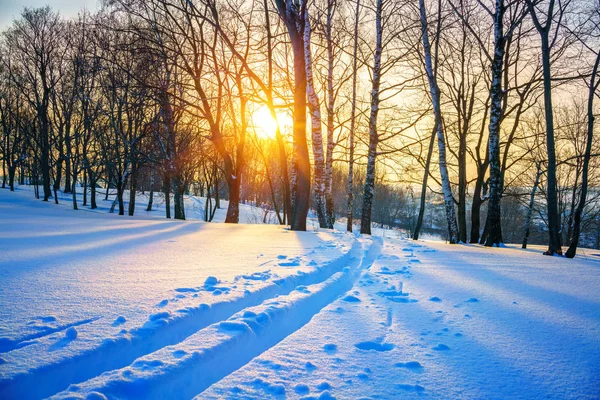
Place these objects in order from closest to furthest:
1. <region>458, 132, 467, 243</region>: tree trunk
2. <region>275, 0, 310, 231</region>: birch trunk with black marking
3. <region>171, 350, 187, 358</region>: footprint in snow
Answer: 1. <region>171, 350, 187, 358</region>: footprint in snow
2. <region>275, 0, 310, 231</region>: birch trunk with black marking
3. <region>458, 132, 467, 243</region>: tree trunk

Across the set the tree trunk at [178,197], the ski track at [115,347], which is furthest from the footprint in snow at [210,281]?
the tree trunk at [178,197]

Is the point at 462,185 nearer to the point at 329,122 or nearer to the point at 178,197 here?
the point at 329,122

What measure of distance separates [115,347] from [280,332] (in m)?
0.86

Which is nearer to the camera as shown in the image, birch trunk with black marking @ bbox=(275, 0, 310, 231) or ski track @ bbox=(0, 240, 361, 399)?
ski track @ bbox=(0, 240, 361, 399)

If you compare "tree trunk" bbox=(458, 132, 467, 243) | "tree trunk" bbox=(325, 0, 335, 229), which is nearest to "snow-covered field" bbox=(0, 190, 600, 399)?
"tree trunk" bbox=(325, 0, 335, 229)

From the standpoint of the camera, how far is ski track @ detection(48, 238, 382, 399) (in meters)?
1.16

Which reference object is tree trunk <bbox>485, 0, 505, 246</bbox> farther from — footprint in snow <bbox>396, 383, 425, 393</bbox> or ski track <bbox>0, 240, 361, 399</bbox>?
footprint in snow <bbox>396, 383, 425, 393</bbox>

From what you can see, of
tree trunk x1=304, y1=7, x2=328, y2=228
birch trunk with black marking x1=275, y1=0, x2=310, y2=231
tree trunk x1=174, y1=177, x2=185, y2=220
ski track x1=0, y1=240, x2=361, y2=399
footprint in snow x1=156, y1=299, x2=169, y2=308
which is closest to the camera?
ski track x1=0, y1=240, x2=361, y2=399

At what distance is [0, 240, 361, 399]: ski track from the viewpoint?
1146mm

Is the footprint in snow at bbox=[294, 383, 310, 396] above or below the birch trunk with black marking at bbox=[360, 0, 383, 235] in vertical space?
below

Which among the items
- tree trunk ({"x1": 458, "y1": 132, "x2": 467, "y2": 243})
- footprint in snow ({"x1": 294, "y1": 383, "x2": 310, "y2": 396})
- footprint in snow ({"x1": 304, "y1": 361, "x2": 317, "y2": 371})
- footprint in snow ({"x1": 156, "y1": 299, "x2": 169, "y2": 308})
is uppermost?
tree trunk ({"x1": 458, "y1": 132, "x2": 467, "y2": 243})

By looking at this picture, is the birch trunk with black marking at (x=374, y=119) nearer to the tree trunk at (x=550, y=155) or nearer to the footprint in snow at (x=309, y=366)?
the tree trunk at (x=550, y=155)

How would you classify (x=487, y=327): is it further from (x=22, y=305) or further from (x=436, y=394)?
(x=22, y=305)

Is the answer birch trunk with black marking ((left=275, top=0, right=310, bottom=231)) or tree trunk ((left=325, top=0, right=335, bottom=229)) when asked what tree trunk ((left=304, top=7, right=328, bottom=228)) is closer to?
birch trunk with black marking ((left=275, top=0, right=310, bottom=231))
